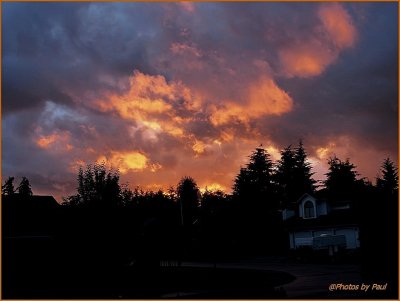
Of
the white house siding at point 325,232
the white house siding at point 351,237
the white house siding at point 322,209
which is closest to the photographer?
the white house siding at point 351,237

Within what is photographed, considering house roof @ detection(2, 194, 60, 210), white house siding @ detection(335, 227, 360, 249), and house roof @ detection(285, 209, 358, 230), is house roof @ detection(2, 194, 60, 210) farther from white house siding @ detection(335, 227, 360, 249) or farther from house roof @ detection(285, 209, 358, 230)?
white house siding @ detection(335, 227, 360, 249)

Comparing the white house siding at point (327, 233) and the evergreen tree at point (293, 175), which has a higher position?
the evergreen tree at point (293, 175)

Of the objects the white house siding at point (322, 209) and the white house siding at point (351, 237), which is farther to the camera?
the white house siding at point (322, 209)

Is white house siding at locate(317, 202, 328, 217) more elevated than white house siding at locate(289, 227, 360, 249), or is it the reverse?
white house siding at locate(317, 202, 328, 217)

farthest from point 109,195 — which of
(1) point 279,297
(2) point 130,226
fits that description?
(1) point 279,297

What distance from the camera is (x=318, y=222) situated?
1955 inches

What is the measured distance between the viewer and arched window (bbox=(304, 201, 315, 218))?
2048 inches

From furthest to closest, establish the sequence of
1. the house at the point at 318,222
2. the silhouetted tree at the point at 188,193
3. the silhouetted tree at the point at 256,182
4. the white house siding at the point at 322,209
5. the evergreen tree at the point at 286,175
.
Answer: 1. the silhouetted tree at the point at 188,193
2. the evergreen tree at the point at 286,175
3. the silhouetted tree at the point at 256,182
4. the white house siding at the point at 322,209
5. the house at the point at 318,222

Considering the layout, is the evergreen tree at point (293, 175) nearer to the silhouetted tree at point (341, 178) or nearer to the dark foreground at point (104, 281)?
the silhouetted tree at point (341, 178)

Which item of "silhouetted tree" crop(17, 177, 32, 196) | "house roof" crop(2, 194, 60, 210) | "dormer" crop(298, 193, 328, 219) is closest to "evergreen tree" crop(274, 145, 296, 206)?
"dormer" crop(298, 193, 328, 219)

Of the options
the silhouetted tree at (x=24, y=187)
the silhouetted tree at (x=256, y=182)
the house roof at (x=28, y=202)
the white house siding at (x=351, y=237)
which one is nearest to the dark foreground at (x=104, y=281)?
the house roof at (x=28, y=202)

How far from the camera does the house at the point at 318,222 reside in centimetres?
4644

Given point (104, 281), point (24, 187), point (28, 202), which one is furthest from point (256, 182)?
point (24, 187)

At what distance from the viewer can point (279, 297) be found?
17.1 m
